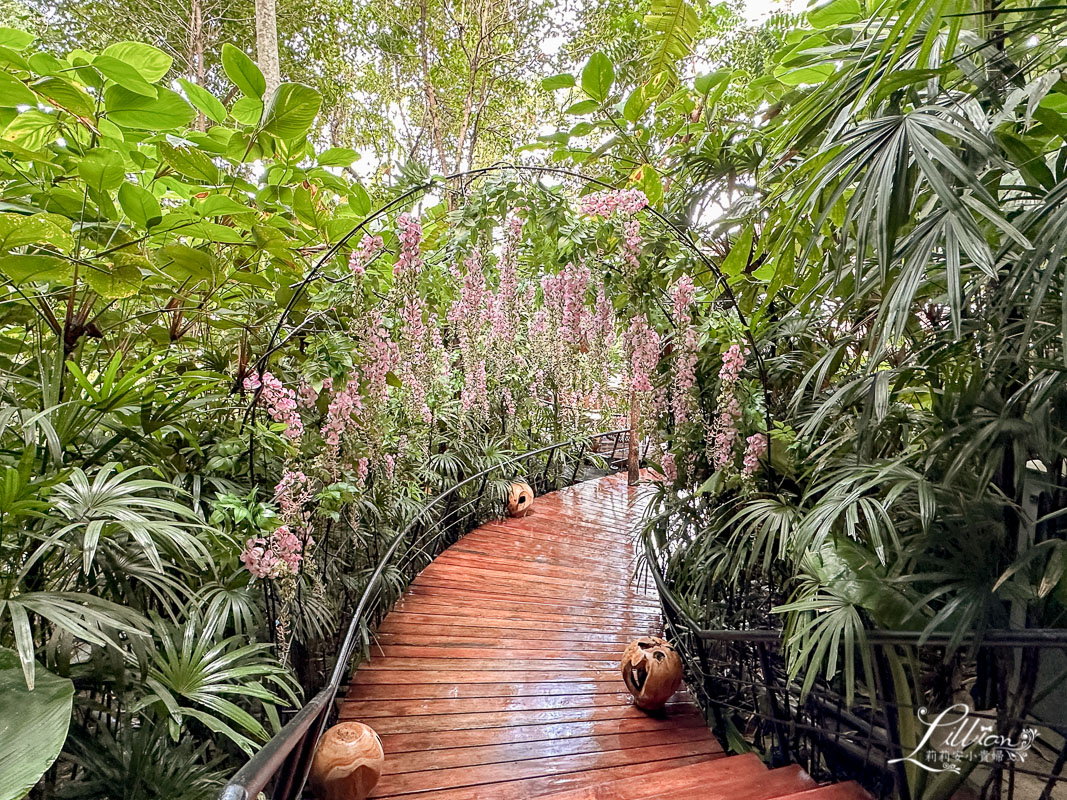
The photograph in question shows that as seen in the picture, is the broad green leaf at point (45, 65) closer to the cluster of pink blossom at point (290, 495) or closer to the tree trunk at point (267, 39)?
the cluster of pink blossom at point (290, 495)

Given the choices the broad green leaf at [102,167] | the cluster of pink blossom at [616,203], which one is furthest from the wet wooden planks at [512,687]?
the cluster of pink blossom at [616,203]

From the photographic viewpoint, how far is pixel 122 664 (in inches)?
49.9

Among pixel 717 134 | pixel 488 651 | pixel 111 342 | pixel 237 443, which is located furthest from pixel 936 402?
pixel 111 342

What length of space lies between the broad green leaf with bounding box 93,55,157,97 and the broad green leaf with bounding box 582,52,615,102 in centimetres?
144

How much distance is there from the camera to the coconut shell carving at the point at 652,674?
2475 millimetres

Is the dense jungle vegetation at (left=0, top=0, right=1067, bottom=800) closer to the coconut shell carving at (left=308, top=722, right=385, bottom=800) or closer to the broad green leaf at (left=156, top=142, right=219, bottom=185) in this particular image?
the broad green leaf at (left=156, top=142, right=219, bottom=185)

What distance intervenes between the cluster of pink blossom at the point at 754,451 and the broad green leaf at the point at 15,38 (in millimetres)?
2433

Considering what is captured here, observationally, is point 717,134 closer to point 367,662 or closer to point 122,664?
point 122,664

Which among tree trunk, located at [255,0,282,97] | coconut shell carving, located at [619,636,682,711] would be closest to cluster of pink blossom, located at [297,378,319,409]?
coconut shell carving, located at [619,636,682,711]

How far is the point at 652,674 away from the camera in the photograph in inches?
97.6

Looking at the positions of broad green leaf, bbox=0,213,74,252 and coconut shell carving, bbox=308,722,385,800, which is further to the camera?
coconut shell carving, bbox=308,722,385,800

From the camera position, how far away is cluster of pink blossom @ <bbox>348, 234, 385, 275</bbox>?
1826 mm

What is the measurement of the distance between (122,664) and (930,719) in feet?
7.37

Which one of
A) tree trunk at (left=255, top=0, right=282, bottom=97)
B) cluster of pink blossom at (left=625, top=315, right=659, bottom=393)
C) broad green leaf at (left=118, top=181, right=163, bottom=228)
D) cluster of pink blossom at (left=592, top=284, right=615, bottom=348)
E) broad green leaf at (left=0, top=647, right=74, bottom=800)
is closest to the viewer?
broad green leaf at (left=0, top=647, right=74, bottom=800)
